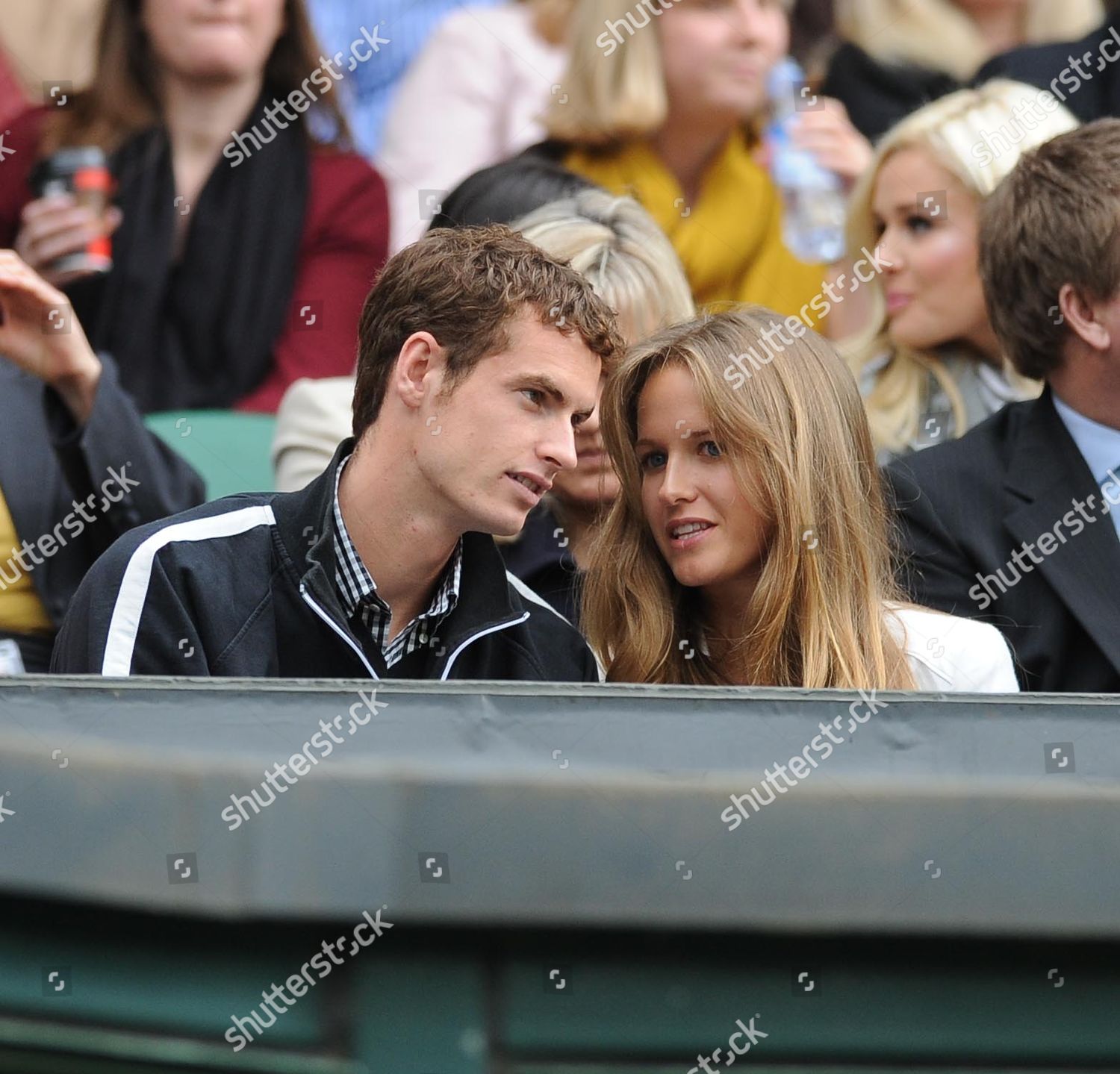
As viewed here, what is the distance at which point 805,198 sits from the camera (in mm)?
3629

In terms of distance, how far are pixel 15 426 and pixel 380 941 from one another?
1371mm

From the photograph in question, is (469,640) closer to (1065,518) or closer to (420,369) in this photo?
(420,369)

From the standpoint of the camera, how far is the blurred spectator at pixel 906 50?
3.71m

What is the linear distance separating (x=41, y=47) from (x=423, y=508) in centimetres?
209

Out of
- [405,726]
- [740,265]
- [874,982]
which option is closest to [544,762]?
[405,726]

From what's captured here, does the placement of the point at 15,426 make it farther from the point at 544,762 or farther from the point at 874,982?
the point at 874,982

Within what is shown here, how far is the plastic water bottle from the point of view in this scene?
3588 mm

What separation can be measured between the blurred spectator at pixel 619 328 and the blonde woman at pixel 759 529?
0.85 ft

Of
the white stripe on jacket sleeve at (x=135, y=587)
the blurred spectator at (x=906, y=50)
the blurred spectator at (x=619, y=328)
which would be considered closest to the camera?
the white stripe on jacket sleeve at (x=135, y=587)

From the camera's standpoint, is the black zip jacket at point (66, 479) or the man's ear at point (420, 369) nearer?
the man's ear at point (420, 369)

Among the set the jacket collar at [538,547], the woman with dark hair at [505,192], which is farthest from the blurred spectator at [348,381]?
the jacket collar at [538,547]

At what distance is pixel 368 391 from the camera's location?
7.98 feet

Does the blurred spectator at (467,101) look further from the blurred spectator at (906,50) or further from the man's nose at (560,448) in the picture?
the man's nose at (560,448)

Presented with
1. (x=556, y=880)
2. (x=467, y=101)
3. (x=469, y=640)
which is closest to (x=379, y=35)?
(x=467, y=101)
